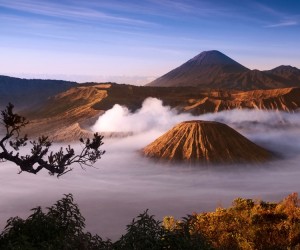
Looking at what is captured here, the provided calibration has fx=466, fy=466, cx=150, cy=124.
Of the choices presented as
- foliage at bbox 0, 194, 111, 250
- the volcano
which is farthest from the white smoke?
foliage at bbox 0, 194, 111, 250

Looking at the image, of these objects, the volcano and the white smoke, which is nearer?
the volcano

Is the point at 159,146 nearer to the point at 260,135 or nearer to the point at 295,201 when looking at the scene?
the point at 260,135

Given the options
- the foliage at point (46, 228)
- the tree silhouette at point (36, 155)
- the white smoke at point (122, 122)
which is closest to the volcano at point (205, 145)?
the white smoke at point (122, 122)

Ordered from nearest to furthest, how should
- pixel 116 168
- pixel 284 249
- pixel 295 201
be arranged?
pixel 284 249 < pixel 295 201 < pixel 116 168

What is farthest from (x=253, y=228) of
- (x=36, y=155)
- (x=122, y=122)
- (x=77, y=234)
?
(x=122, y=122)

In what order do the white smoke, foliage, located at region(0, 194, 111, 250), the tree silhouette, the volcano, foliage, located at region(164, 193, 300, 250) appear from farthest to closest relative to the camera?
1. the white smoke
2. the volcano
3. foliage, located at region(164, 193, 300, 250)
4. the tree silhouette
5. foliage, located at region(0, 194, 111, 250)

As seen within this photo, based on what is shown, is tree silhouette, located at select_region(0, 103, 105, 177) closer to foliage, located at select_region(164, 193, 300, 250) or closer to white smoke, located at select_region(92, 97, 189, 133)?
foliage, located at select_region(164, 193, 300, 250)

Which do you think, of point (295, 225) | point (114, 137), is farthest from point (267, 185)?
point (295, 225)

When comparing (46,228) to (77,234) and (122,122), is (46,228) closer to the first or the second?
(77,234)
